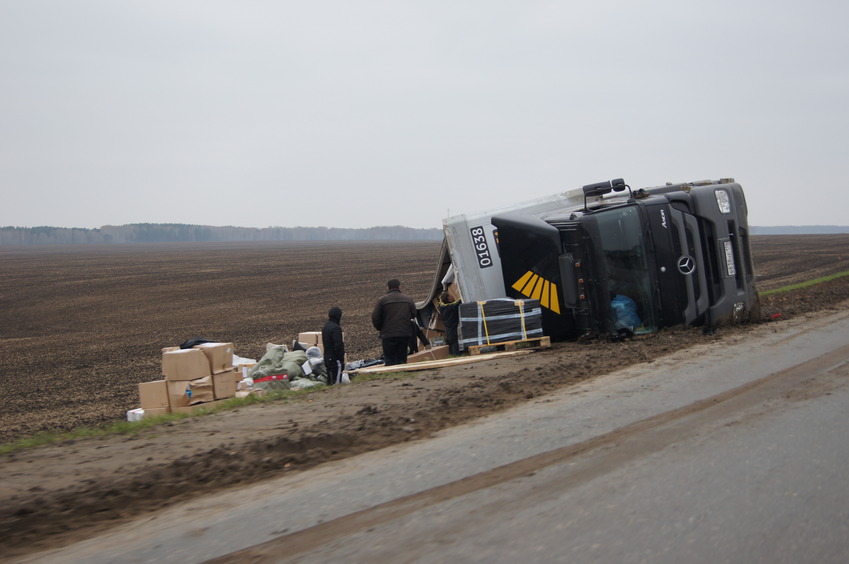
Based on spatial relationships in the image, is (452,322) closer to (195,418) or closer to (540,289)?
(540,289)

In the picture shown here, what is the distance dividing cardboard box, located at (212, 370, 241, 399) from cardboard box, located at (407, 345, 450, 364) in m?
2.90

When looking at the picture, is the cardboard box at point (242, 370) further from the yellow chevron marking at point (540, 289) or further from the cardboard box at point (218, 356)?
the yellow chevron marking at point (540, 289)

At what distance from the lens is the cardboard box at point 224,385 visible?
10602 mm

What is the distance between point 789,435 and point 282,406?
5.06 m

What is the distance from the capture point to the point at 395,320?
40.0 feet

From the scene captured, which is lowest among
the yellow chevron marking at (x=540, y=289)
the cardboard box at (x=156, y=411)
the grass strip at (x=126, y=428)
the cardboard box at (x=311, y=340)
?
the cardboard box at (x=156, y=411)

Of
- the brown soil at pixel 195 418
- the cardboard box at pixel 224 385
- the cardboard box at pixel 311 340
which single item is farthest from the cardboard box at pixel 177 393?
the cardboard box at pixel 311 340

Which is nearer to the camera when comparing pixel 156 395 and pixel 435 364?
pixel 156 395

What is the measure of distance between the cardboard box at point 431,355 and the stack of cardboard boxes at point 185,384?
10.6 feet

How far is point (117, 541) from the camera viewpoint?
15.4 ft

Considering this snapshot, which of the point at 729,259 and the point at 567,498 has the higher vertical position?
the point at 729,259

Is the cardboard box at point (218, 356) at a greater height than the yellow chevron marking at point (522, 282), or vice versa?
the yellow chevron marking at point (522, 282)

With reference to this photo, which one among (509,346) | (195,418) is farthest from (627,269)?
(195,418)

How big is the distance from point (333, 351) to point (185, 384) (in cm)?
214
